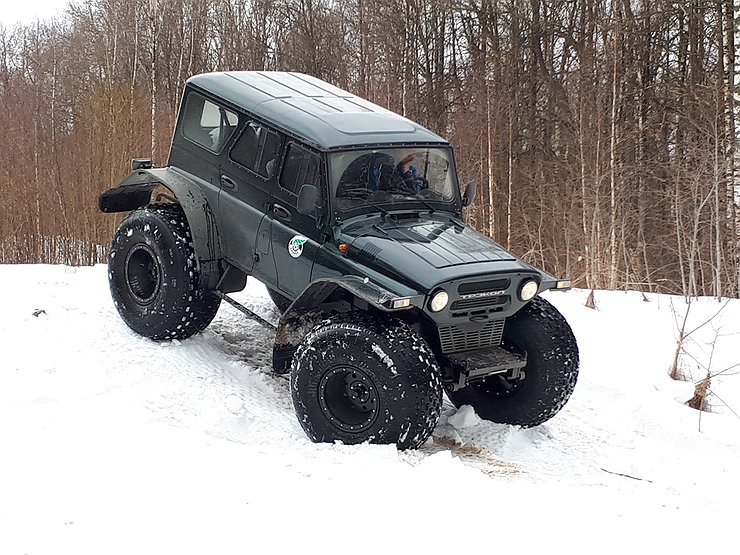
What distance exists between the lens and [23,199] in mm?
22000

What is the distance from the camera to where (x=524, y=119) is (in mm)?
25188

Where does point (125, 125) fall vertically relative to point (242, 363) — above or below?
above

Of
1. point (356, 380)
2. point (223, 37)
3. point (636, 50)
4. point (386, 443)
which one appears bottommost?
point (386, 443)

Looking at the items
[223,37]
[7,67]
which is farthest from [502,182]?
[7,67]

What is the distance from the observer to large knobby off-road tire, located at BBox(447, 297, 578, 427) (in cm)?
652

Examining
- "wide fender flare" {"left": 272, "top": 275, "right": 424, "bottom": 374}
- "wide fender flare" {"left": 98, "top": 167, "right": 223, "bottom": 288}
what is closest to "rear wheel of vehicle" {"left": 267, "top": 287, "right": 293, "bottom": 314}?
"wide fender flare" {"left": 98, "top": 167, "right": 223, "bottom": 288}

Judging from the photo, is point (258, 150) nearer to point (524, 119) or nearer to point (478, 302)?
point (478, 302)

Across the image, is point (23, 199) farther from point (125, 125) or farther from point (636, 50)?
point (636, 50)

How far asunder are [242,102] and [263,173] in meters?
0.75

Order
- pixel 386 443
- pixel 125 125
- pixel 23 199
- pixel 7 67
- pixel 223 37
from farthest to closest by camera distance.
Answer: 1. pixel 7 67
2. pixel 223 37
3. pixel 23 199
4. pixel 125 125
5. pixel 386 443

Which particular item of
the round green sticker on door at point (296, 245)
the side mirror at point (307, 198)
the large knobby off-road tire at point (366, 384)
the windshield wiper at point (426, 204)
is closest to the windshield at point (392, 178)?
the windshield wiper at point (426, 204)

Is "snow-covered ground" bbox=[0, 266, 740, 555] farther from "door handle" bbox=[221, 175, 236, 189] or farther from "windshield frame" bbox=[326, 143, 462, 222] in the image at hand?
"windshield frame" bbox=[326, 143, 462, 222]

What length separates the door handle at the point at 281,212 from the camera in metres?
6.79

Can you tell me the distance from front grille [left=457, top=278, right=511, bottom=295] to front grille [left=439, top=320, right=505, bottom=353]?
1.08 ft
